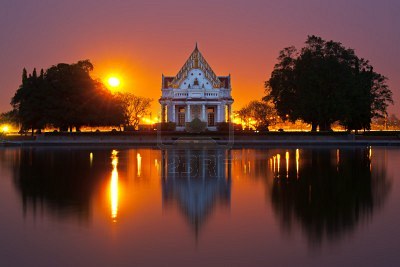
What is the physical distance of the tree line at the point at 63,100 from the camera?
70.1 meters

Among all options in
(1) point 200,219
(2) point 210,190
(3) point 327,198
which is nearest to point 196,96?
(2) point 210,190

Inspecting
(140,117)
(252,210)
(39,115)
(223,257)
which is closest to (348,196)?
(252,210)

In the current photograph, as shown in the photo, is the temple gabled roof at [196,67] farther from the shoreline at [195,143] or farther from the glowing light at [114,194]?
the glowing light at [114,194]

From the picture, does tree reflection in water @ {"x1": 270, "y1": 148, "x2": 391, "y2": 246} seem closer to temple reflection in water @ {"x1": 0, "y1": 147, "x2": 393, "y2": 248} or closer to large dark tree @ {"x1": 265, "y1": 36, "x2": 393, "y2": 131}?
temple reflection in water @ {"x1": 0, "y1": 147, "x2": 393, "y2": 248}

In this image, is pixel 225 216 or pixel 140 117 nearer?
pixel 225 216

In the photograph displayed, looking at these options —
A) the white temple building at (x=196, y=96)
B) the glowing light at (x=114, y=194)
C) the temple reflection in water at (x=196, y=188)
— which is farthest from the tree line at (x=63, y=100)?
the glowing light at (x=114, y=194)

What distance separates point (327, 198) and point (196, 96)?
74.9 metres

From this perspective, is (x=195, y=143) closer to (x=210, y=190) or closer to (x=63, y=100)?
(x=63, y=100)

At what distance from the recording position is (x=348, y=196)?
18.4m

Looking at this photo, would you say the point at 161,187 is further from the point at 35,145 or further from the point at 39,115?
the point at 39,115

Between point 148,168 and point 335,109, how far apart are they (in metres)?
43.9

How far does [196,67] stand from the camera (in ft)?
314

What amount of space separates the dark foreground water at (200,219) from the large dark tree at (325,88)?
44081mm

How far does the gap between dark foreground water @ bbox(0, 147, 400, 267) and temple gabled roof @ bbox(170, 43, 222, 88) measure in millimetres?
70340
